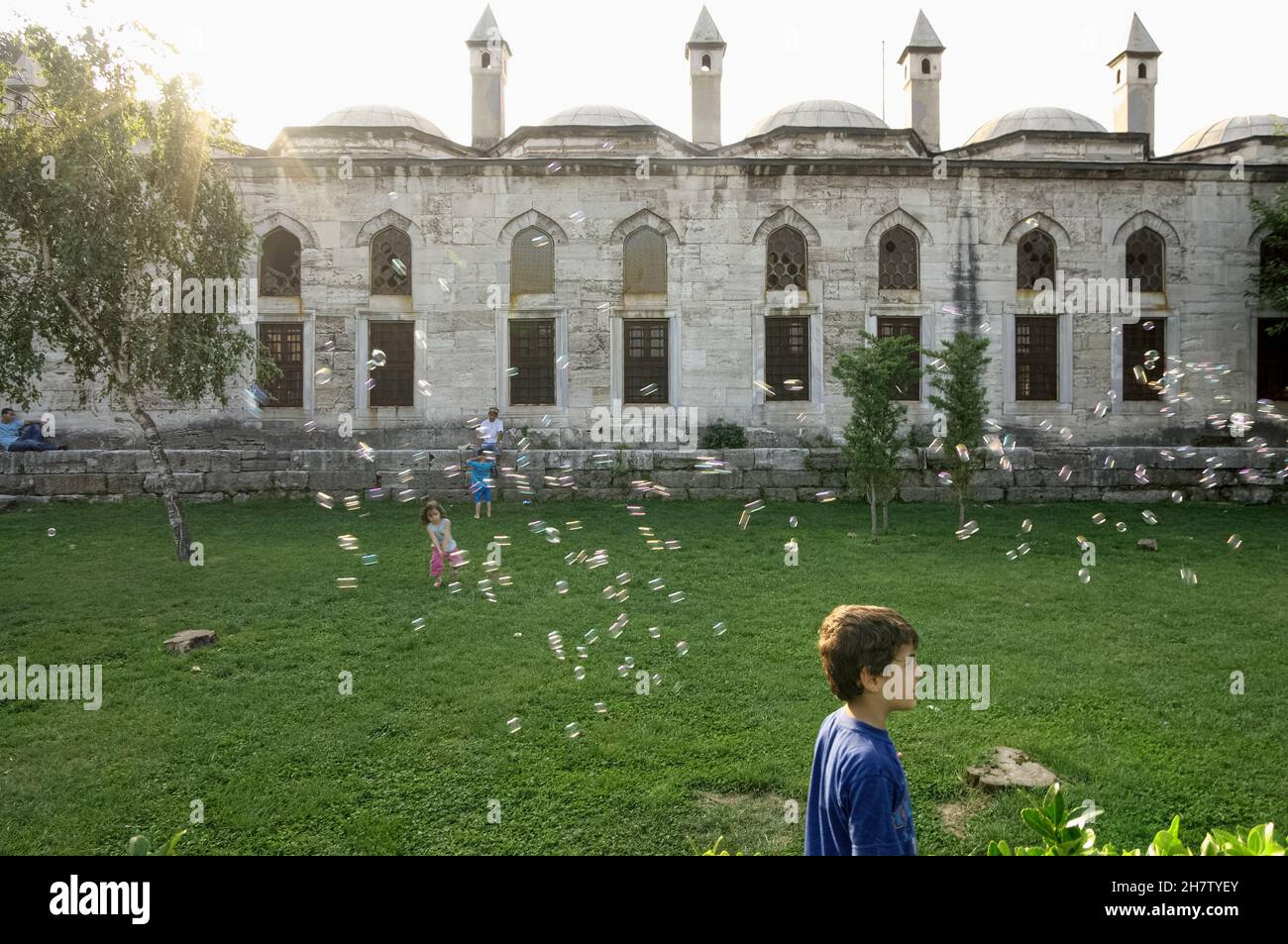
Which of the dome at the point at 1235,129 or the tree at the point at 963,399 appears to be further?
the dome at the point at 1235,129

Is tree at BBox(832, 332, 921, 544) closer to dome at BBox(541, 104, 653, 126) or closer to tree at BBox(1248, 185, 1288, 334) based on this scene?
tree at BBox(1248, 185, 1288, 334)

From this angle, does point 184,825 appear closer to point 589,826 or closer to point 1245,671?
point 589,826

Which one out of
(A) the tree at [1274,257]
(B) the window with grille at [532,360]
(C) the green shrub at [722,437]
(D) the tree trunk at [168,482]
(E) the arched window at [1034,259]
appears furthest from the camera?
(E) the arched window at [1034,259]

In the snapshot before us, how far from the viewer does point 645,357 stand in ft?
74.2

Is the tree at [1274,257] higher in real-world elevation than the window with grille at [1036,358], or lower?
higher

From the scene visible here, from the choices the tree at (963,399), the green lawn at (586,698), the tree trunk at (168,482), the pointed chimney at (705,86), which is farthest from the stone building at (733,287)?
the green lawn at (586,698)

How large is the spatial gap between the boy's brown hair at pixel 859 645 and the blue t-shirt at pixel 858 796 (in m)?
0.13

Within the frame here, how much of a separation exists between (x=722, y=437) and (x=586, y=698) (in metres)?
15.0

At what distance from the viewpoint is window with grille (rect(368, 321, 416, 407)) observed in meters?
22.4

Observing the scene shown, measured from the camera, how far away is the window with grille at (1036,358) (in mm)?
22828

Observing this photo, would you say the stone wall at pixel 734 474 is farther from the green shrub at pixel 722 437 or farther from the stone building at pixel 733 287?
the stone building at pixel 733 287

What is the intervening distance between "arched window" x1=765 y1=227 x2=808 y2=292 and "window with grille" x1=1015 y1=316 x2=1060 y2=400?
6.72 meters

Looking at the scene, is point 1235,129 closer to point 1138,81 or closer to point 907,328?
point 1138,81
